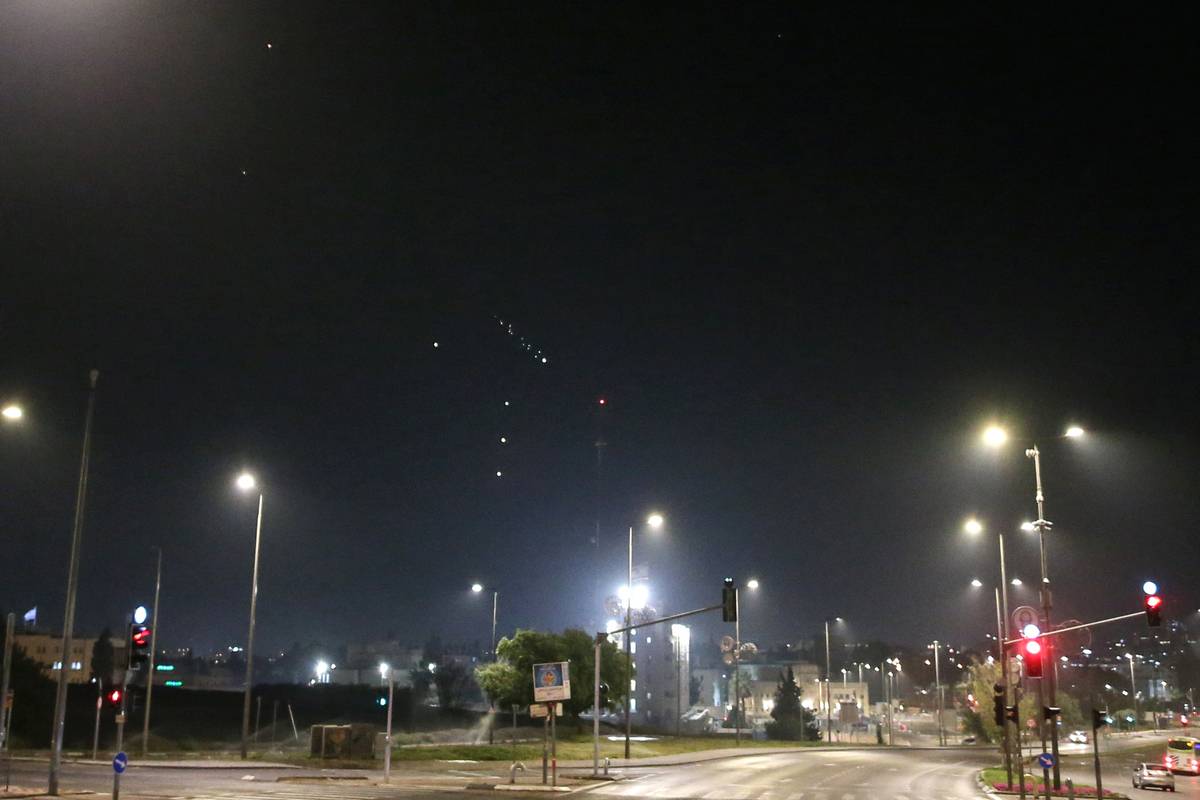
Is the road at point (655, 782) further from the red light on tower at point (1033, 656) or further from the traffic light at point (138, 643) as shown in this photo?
the red light on tower at point (1033, 656)

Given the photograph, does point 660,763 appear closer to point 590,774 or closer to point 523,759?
point 523,759

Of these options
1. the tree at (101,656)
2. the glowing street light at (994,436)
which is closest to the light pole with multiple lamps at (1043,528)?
the glowing street light at (994,436)

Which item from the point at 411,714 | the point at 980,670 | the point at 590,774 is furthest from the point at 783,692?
the point at 590,774

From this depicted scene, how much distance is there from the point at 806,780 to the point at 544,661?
30544 mm

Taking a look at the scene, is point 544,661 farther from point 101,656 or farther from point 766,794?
point 101,656

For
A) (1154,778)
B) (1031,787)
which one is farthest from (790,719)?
(1031,787)

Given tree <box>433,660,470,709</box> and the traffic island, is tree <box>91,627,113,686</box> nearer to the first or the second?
tree <box>433,660,470,709</box>

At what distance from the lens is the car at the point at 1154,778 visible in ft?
148

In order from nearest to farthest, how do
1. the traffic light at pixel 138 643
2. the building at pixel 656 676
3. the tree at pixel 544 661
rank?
the traffic light at pixel 138 643, the tree at pixel 544 661, the building at pixel 656 676

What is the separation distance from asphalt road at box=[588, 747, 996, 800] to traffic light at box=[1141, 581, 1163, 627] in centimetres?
1171

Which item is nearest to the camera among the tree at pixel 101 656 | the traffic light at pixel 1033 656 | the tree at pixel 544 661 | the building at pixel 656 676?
the traffic light at pixel 1033 656

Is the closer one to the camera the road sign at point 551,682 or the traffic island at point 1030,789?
the traffic island at point 1030,789

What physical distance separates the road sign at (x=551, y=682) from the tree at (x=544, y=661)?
2714cm

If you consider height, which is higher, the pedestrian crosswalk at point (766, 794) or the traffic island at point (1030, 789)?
the pedestrian crosswalk at point (766, 794)
